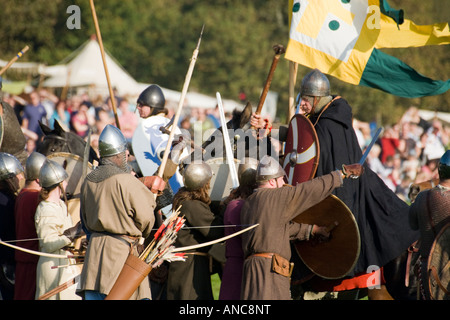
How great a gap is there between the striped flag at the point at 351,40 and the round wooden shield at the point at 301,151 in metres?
1.56

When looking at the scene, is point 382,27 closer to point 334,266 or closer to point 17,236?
point 334,266

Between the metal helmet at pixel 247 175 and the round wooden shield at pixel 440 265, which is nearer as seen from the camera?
the round wooden shield at pixel 440 265

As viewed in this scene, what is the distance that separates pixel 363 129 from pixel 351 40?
31.5ft

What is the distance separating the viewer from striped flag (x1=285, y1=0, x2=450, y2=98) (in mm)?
8586

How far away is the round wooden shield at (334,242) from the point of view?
654cm

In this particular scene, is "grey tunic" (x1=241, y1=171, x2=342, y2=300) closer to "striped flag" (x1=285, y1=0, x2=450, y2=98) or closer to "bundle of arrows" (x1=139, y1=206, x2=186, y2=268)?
"bundle of arrows" (x1=139, y1=206, x2=186, y2=268)

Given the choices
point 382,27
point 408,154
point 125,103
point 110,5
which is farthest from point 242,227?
point 110,5

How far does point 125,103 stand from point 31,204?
28.0 feet

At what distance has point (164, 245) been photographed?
20.8 ft

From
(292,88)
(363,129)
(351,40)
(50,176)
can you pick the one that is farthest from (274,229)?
(363,129)

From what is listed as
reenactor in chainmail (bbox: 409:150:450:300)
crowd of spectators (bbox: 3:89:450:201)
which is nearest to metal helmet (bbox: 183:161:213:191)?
reenactor in chainmail (bbox: 409:150:450:300)

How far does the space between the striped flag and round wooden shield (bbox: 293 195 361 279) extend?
2363 millimetres

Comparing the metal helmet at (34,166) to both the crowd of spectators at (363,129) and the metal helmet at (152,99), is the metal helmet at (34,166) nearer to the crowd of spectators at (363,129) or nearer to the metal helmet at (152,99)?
the metal helmet at (152,99)

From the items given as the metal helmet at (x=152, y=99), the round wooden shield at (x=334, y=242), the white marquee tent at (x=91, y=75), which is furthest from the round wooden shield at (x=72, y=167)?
the white marquee tent at (x=91, y=75)
